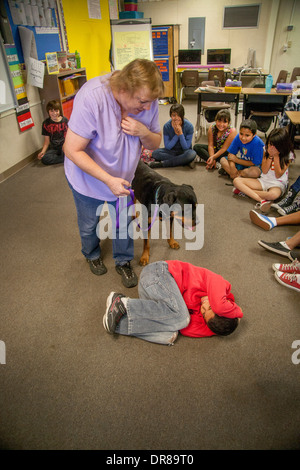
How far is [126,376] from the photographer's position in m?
1.41

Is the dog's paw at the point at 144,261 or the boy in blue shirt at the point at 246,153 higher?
the boy in blue shirt at the point at 246,153

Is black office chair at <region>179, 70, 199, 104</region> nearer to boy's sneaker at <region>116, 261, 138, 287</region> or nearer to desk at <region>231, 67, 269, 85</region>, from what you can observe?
desk at <region>231, 67, 269, 85</region>

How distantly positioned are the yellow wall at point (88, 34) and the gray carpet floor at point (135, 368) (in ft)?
15.1

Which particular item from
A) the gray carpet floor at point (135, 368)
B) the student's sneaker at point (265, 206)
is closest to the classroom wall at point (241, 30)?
the student's sneaker at point (265, 206)

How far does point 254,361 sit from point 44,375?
104 cm

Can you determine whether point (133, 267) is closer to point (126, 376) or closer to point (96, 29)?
point (126, 376)

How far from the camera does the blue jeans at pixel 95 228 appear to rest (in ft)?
5.62

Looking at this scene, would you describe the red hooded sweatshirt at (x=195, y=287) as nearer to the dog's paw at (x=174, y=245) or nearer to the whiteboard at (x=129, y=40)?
the dog's paw at (x=174, y=245)

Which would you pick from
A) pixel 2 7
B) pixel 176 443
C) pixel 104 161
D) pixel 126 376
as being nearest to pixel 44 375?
pixel 126 376

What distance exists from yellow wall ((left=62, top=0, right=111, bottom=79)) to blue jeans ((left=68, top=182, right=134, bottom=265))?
4652 mm

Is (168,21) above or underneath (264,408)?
above

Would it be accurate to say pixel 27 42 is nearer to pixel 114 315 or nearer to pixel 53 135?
pixel 53 135

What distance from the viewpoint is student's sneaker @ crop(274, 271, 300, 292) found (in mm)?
1879

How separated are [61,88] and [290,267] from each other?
417 centimetres
